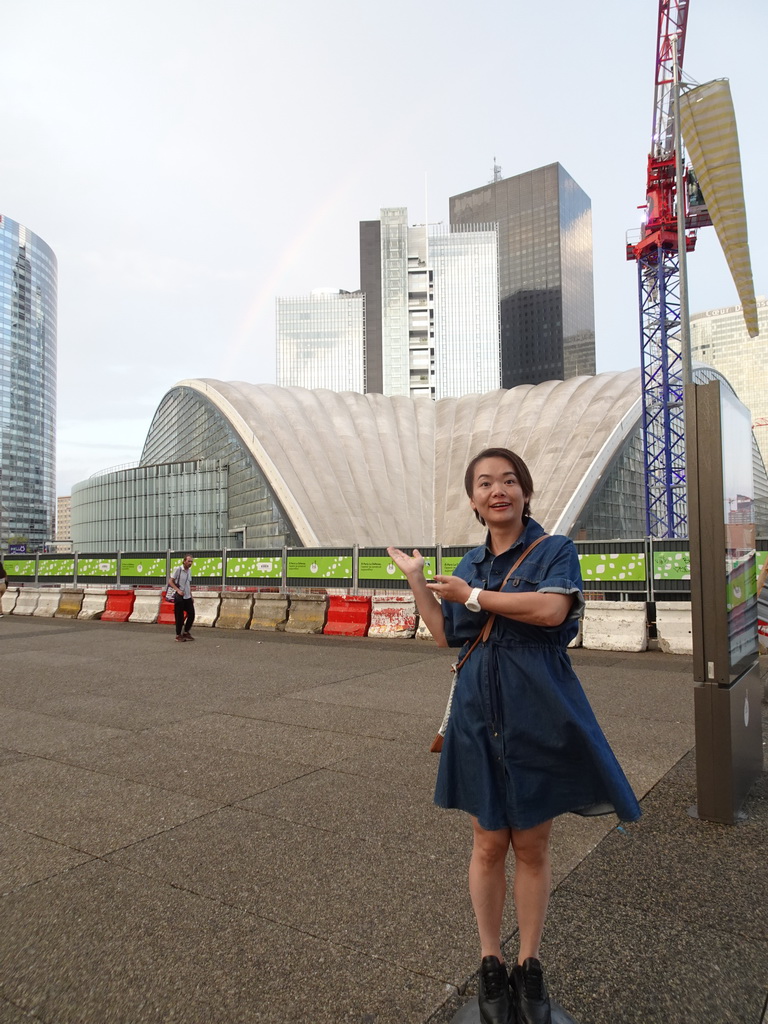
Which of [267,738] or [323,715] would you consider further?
[323,715]

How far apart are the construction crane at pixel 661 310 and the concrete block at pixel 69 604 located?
30.4 m

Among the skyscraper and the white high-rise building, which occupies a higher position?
the skyscraper

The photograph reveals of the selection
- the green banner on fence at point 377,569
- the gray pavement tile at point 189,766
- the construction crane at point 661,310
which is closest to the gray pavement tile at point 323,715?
the gray pavement tile at point 189,766

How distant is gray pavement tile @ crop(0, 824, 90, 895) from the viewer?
339 centimetres

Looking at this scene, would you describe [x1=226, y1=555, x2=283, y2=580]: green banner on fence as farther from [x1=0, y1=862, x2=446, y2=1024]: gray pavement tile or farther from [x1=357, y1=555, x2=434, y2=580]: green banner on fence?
[x1=0, y1=862, x2=446, y2=1024]: gray pavement tile

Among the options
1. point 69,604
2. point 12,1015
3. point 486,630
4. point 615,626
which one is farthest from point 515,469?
point 69,604

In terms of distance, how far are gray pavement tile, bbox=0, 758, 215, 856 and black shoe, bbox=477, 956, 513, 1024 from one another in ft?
7.62

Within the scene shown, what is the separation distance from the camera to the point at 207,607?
16375mm

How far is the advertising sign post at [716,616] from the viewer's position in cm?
421

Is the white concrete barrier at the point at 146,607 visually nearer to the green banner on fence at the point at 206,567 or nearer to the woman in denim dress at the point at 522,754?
the green banner on fence at the point at 206,567

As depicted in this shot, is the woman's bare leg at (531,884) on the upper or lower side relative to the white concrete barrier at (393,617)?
upper

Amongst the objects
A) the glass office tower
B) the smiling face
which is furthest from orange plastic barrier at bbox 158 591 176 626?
the glass office tower

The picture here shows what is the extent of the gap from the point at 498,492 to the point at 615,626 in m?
9.94

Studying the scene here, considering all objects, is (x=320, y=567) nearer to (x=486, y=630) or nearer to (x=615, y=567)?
(x=615, y=567)
